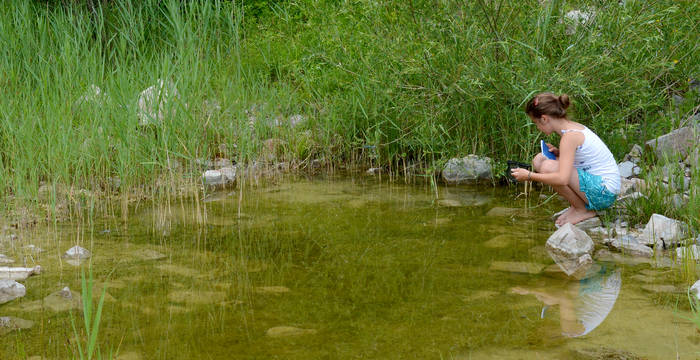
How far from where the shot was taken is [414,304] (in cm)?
373

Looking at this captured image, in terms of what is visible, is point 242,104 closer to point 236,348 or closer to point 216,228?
point 216,228

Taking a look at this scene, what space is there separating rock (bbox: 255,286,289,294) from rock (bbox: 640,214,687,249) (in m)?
2.57

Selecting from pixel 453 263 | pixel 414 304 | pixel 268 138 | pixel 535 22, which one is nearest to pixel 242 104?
pixel 268 138

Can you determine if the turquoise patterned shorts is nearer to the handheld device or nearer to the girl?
the girl

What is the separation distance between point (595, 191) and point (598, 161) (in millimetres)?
246

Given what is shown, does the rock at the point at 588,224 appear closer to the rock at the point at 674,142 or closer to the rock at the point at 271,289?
the rock at the point at 674,142

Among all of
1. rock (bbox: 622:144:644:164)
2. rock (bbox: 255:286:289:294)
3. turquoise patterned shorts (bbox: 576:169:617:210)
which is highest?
rock (bbox: 622:144:644:164)

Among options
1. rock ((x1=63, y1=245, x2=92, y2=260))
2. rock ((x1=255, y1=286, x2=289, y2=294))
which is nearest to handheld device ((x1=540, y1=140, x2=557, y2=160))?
rock ((x1=255, y1=286, x2=289, y2=294))

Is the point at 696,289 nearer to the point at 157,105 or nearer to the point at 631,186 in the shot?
the point at 631,186

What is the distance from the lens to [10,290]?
3746 mm

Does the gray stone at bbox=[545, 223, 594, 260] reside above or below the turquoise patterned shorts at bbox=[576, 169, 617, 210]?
below

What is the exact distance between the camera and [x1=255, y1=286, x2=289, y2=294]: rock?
3943mm

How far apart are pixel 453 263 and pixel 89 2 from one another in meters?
7.29

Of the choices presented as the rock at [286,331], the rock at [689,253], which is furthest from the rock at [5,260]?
the rock at [689,253]
